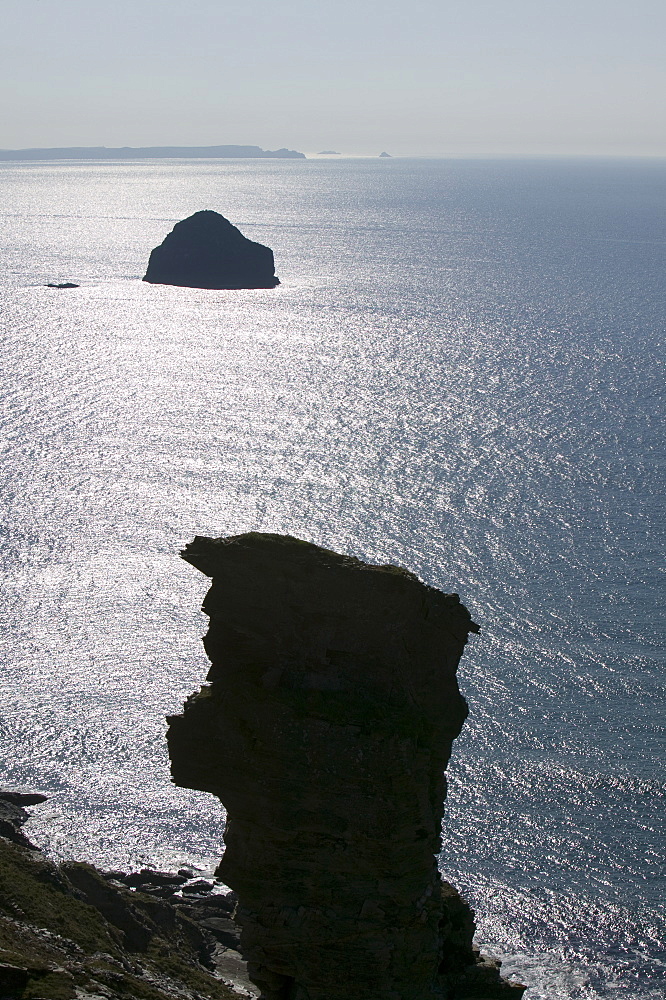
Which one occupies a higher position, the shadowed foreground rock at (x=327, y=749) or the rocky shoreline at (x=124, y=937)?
the shadowed foreground rock at (x=327, y=749)

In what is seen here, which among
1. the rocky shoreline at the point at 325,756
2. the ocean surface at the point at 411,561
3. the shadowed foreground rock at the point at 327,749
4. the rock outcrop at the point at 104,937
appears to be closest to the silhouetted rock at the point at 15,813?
the rock outcrop at the point at 104,937

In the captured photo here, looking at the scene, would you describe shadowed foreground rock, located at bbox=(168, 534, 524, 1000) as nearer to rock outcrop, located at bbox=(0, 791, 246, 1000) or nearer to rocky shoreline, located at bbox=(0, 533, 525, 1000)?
rocky shoreline, located at bbox=(0, 533, 525, 1000)

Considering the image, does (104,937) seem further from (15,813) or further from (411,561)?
(411,561)

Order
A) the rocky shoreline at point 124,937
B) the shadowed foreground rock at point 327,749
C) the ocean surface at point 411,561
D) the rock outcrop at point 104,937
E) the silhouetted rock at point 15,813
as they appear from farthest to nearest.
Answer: the ocean surface at point 411,561, the silhouetted rock at point 15,813, the rocky shoreline at point 124,937, the rock outcrop at point 104,937, the shadowed foreground rock at point 327,749

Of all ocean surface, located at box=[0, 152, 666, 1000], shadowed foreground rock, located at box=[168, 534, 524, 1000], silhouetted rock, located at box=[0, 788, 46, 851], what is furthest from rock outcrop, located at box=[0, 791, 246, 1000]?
ocean surface, located at box=[0, 152, 666, 1000]

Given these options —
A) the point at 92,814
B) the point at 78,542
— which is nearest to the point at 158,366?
the point at 78,542

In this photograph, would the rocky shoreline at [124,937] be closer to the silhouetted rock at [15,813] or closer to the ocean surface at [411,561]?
the silhouetted rock at [15,813]

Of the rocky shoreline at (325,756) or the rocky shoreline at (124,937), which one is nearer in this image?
the rocky shoreline at (325,756)
